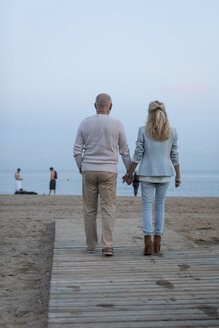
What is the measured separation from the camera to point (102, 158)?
531 centimetres

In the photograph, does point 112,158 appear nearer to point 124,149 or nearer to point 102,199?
point 124,149

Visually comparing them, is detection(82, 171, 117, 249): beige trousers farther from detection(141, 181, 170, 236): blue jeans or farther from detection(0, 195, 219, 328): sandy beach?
detection(0, 195, 219, 328): sandy beach

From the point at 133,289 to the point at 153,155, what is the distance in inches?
74.1

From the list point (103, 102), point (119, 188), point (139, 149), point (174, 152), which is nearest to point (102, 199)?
point (139, 149)

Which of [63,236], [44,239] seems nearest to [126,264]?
[63,236]

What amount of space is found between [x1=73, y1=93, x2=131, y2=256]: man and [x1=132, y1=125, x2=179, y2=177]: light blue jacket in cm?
22

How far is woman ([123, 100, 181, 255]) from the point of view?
17.4ft

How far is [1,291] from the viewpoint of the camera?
15.6ft

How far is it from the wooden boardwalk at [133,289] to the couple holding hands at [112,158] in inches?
16.8

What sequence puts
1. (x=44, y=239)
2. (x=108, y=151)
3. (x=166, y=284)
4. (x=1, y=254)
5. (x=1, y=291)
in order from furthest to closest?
(x=44, y=239), (x=1, y=254), (x=108, y=151), (x=1, y=291), (x=166, y=284)

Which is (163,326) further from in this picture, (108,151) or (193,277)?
(108,151)

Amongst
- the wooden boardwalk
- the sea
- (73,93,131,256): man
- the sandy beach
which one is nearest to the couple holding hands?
(73,93,131,256): man

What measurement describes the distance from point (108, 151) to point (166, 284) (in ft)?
6.02

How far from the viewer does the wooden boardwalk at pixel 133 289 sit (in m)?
3.29
